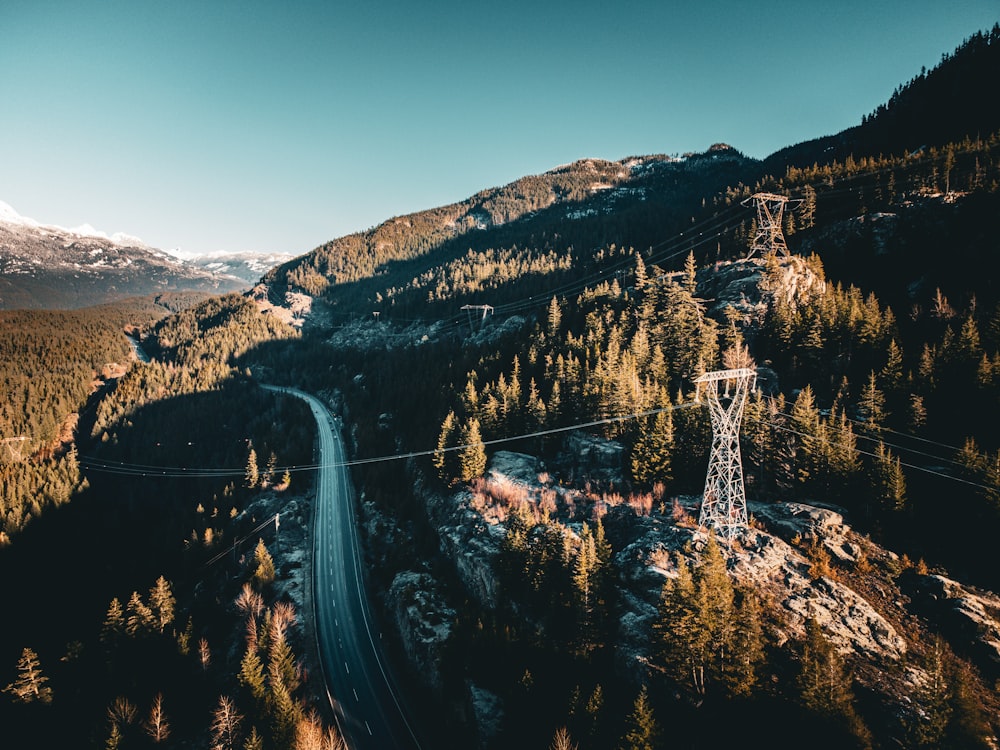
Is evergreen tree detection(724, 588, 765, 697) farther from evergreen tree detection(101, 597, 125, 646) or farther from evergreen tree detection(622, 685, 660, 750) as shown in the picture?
evergreen tree detection(101, 597, 125, 646)

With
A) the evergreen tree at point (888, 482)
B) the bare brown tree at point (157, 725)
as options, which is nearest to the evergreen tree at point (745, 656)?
the evergreen tree at point (888, 482)

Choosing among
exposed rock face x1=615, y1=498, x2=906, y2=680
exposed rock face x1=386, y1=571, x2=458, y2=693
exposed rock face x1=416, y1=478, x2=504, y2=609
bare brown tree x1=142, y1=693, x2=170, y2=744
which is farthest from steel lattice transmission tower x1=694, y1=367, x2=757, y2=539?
bare brown tree x1=142, y1=693, x2=170, y2=744

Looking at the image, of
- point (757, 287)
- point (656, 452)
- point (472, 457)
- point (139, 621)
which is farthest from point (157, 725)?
point (757, 287)

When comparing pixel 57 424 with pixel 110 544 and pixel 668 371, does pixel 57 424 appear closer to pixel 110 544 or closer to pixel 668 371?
pixel 110 544

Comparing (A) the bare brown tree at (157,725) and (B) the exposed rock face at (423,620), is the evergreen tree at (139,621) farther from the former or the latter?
(B) the exposed rock face at (423,620)

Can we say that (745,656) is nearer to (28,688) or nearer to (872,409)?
(872,409)

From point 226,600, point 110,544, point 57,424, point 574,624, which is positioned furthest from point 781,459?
point 57,424
